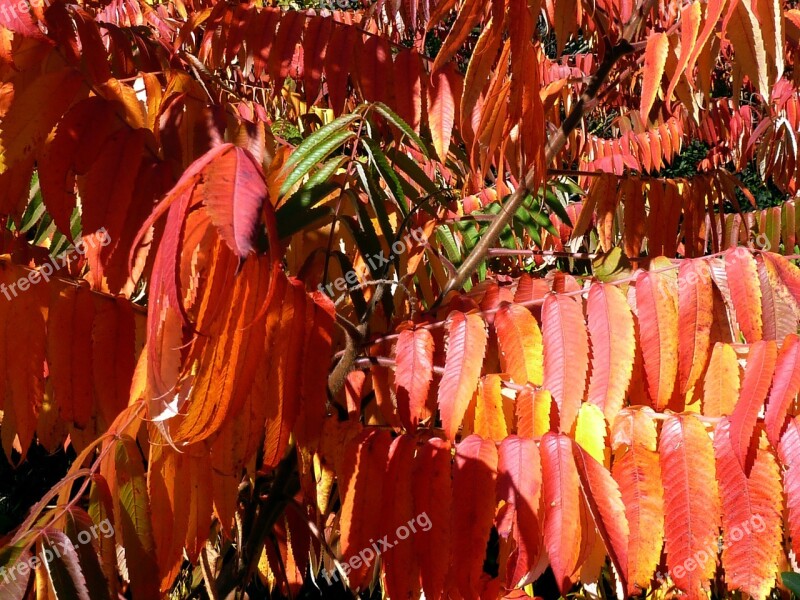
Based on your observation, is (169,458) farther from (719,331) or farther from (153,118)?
(719,331)

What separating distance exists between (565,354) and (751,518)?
0.33 metres

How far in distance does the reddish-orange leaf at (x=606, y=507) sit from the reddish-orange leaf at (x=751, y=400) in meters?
0.16

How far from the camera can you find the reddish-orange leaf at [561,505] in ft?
2.98

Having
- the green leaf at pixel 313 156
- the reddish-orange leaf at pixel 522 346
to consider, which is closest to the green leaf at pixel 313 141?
the green leaf at pixel 313 156

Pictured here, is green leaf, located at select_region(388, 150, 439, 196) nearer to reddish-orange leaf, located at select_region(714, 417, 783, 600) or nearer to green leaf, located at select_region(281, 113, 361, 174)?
green leaf, located at select_region(281, 113, 361, 174)

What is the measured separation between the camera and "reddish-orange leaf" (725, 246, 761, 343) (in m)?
1.16

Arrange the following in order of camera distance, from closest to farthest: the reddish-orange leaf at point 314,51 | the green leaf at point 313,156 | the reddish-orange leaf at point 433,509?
1. the reddish-orange leaf at point 433,509
2. the green leaf at point 313,156
3. the reddish-orange leaf at point 314,51

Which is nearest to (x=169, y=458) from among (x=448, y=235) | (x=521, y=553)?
(x=521, y=553)

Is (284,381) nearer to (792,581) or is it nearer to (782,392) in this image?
(782,392)

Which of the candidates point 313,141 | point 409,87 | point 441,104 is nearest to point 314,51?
point 409,87

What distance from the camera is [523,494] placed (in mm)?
967

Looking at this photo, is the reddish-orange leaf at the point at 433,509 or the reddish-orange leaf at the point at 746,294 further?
the reddish-orange leaf at the point at 746,294

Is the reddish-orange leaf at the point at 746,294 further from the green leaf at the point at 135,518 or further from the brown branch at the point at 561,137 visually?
the green leaf at the point at 135,518

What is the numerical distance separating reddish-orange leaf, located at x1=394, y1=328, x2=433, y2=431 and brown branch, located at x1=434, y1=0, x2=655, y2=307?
0.41 metres
